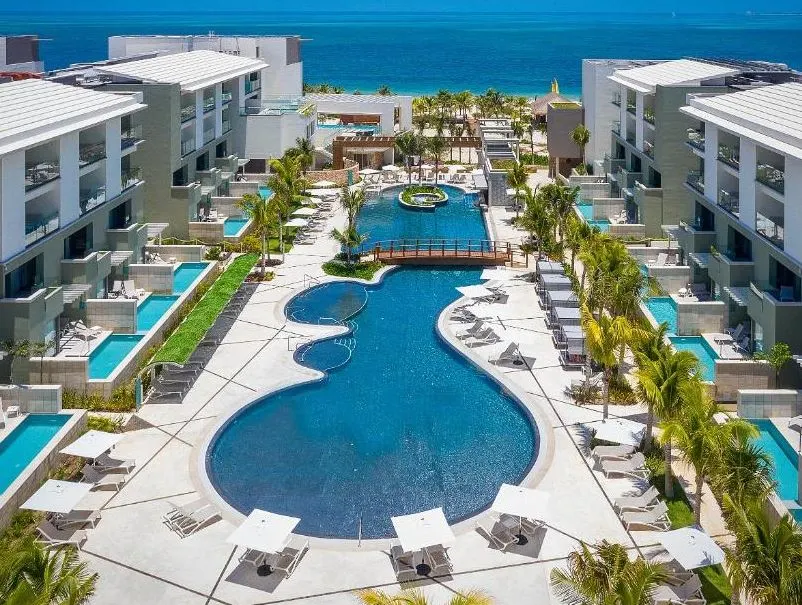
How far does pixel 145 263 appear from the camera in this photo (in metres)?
39.3

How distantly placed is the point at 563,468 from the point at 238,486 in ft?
28.5

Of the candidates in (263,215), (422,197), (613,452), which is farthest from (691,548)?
(422,197)

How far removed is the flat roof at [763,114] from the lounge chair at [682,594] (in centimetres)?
1483

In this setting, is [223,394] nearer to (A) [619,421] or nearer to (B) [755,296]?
(A) [619,421]

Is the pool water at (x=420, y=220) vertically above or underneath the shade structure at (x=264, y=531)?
above

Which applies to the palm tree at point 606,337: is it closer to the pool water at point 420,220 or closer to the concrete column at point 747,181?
the concrete column at point 747,181

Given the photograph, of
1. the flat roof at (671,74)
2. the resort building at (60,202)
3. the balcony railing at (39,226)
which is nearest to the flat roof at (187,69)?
the resort building at (60,202)

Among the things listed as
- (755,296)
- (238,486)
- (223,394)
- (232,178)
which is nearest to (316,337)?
(223,394)

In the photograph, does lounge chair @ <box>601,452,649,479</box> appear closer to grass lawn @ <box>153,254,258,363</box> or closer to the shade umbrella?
the shade umbrella

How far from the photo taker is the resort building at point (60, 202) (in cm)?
2669

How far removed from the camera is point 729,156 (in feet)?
112

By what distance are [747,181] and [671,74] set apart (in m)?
17.4

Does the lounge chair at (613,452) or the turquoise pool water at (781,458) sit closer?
the turquoise pool water at (781,458)

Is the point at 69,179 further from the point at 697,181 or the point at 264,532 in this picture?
the point at 697,181
